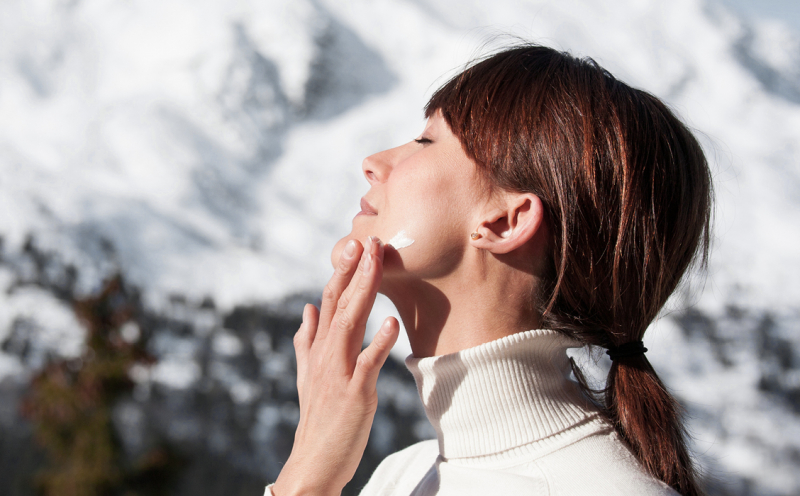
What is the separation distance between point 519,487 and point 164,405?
6.04 metres

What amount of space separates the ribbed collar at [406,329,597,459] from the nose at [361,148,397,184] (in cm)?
32

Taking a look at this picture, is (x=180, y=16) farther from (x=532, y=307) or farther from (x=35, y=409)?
(x=532, y=307)

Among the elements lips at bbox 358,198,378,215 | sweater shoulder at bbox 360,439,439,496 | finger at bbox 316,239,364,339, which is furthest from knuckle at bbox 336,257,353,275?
sweater shoulder at bbox 360,439,439,496

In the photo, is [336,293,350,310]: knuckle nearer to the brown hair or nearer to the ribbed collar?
the ribbed collar

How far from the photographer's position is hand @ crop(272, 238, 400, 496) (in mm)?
896

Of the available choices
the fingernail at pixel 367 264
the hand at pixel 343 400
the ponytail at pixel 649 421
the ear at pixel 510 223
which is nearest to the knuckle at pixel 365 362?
the hand at pixel 343 400

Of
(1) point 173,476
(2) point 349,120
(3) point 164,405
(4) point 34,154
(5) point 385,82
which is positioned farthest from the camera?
(5) point 385,82

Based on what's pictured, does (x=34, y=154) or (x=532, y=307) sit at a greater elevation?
(x=34, y=154)

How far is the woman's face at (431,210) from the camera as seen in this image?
0.93 m

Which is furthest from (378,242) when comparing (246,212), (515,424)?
(246,212)

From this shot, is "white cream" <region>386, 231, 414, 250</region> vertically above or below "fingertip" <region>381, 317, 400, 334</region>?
above

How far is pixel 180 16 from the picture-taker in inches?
655

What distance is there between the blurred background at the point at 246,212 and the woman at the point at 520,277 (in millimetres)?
216

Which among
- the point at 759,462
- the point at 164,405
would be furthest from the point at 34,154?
the point at 759,462
